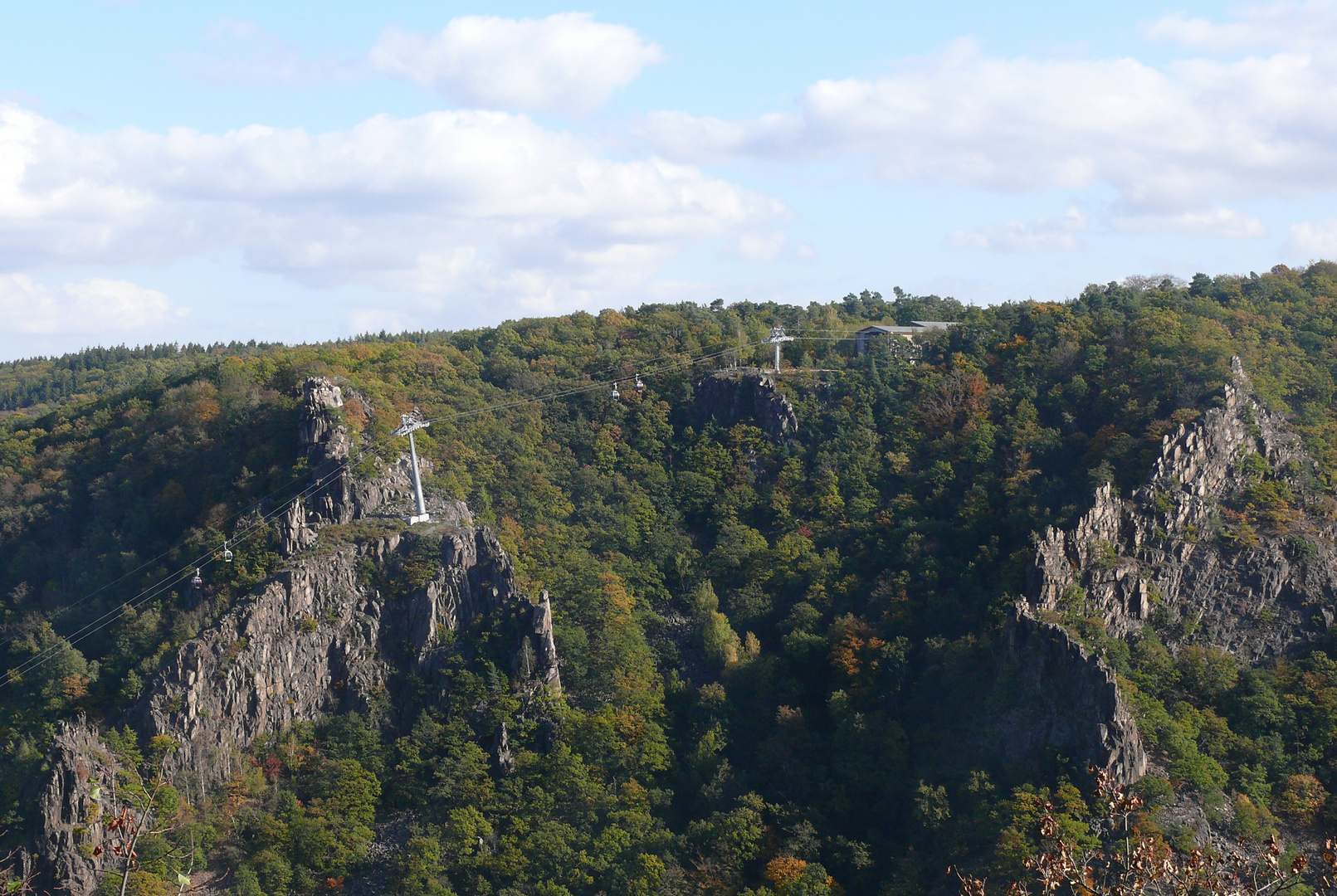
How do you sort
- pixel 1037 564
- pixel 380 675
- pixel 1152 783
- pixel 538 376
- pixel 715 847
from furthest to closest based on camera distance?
pixel 538 376, pixel 380 675, pixel 1037 564, pixel 715 847, pixel 1152 783

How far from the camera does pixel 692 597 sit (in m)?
98.1

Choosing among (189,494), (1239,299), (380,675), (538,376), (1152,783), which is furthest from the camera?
(538,376)

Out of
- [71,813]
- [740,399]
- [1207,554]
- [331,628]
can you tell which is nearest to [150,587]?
[331,628]

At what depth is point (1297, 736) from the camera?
7544cm

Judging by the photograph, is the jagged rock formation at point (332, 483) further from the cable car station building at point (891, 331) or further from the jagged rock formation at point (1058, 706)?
the cable car station building at point (891, 331)

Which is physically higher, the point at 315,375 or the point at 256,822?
the point at 315,375

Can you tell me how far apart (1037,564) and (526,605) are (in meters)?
36.8

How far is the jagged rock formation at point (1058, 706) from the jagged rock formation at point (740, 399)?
36.0 m

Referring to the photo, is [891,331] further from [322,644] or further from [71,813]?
[71,813]

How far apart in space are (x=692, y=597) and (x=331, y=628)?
2994 centimetres

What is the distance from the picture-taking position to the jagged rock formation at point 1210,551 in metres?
81.6

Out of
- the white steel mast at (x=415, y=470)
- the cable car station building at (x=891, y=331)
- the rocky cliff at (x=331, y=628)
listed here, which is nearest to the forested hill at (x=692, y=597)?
the rocky cliff at (x=331, y=628)

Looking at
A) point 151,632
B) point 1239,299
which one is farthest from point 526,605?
point 1239,299

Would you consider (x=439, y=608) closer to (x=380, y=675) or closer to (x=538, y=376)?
(x=380, y=675)
